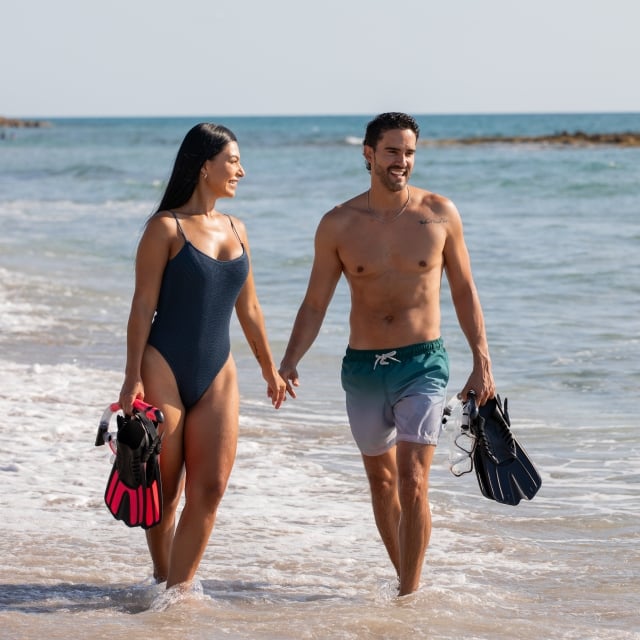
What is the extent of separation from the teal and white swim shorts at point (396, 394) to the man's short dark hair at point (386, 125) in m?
0.83

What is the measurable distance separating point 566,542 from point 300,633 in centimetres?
183

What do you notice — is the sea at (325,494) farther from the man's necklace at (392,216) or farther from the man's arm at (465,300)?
the man's necklace at (392,216)

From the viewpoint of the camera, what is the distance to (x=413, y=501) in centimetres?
461

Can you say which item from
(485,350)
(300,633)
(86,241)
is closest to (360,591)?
(300,633)

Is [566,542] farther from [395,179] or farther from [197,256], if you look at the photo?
[197,256]

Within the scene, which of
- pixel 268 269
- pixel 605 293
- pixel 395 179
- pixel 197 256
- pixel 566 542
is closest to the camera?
pixel 197 256

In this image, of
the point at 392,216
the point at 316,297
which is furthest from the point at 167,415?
the point at 392,216

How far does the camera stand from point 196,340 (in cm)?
451

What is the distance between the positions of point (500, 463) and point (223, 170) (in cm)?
161

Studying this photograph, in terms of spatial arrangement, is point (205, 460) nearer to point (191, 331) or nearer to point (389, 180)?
point (191, 331)

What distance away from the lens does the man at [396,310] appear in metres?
4.74

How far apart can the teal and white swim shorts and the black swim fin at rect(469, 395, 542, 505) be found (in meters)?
0.23

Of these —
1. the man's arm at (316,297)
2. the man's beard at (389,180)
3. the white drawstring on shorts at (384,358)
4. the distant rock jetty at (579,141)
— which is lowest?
the white drawstring on shorts at (384,358)

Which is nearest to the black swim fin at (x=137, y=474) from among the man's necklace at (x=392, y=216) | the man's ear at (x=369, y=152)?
the man's necklace at (x=392, y=216)
